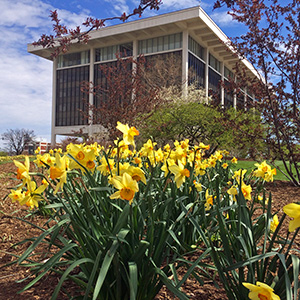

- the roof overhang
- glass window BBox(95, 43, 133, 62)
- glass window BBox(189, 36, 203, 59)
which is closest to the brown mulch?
the roof overhang

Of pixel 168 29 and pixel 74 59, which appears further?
pixel 74 59

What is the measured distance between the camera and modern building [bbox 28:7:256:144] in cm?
2922

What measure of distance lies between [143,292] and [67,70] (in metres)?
39.8

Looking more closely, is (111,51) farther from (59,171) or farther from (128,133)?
(59,171)

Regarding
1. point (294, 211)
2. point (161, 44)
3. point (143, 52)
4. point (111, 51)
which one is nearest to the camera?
point (294, 211)

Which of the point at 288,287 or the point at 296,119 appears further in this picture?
the point at 296,119

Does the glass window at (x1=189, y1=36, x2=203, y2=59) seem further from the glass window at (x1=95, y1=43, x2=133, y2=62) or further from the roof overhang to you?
the glass window at (x1=95, y1=43, x2=133, y2=62)

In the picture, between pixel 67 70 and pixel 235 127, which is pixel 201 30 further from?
pixel 235 127

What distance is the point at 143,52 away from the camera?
1271 inches

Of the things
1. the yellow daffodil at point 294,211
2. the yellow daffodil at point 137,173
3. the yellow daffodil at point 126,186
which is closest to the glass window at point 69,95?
the yellow daffodil at point 137,173

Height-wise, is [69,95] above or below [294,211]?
above

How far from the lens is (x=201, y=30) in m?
30.6

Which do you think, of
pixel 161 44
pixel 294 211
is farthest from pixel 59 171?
pixel 161 44

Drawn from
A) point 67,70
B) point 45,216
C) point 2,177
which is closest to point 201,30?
point 67,70
